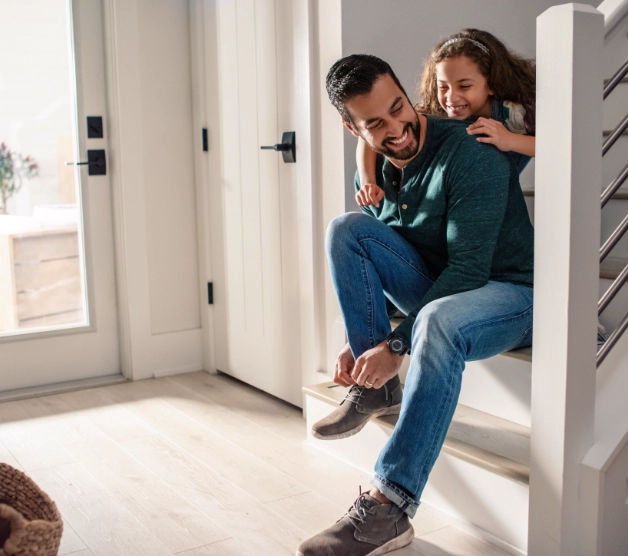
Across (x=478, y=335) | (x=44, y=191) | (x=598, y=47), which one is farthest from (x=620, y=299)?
(x=44, y=191)

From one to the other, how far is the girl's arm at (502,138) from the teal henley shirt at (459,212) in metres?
0.02

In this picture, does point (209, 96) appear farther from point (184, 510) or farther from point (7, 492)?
point (7, 492)

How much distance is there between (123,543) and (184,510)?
20 centimetres

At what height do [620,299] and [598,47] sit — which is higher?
[598,47]

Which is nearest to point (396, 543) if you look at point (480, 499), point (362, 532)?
point (362, 532)

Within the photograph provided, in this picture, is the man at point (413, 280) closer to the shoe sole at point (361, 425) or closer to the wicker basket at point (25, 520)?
the shoe sole at point (361, 425)

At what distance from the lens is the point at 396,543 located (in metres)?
1.72

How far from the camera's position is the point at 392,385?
6.56ft

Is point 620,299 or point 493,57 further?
point 620,299

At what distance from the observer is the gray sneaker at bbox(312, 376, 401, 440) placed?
192cm

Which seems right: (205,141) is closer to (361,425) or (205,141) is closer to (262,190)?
(262,190)

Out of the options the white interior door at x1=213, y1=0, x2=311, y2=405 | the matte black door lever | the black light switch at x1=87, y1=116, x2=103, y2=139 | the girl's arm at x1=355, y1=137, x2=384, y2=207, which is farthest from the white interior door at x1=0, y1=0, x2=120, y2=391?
the girl's arm at x1=355, y1=137, x2=384, y2=207

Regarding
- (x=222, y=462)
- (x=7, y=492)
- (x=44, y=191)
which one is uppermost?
(x=44, y=191)

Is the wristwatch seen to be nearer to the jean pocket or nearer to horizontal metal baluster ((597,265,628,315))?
the jean pocket
